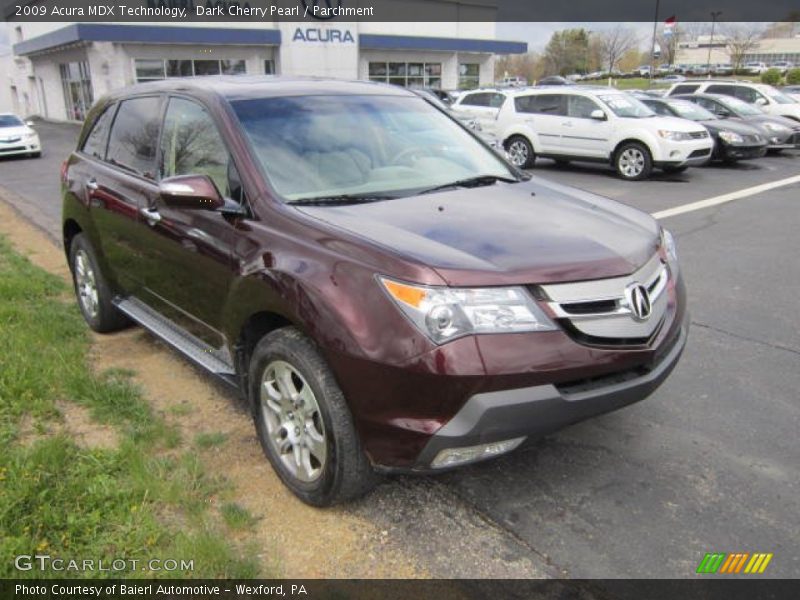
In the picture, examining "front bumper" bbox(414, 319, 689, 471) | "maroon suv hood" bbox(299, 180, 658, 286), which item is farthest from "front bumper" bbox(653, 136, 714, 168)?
"front bumper" bbox(414, 319, 689, 471)

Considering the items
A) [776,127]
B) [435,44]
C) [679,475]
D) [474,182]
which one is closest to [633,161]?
[776,127]

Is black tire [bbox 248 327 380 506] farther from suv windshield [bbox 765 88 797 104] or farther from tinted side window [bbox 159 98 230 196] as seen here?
suv windshield [bbox 765 88 797 104]

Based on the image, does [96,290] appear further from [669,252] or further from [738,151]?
[738,151]

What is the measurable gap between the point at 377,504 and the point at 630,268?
148 cm

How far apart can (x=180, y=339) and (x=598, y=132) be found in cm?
1163

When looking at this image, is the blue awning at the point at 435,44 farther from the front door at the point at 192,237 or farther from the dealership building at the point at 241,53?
the front door at the point at 192,237

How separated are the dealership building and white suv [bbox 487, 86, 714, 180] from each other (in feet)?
58.8

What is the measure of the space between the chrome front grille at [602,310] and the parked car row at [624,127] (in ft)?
36.3

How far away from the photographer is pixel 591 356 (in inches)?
101

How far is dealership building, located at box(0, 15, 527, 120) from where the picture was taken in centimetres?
2878

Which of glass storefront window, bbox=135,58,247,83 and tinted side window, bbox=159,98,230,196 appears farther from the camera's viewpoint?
glass storefront window, bbox=135,58,247,83

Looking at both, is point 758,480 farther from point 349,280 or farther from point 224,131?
point 224,131

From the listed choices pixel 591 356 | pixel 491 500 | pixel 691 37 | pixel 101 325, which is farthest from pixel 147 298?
pixel 691 37

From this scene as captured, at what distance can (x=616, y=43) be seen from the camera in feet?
255
